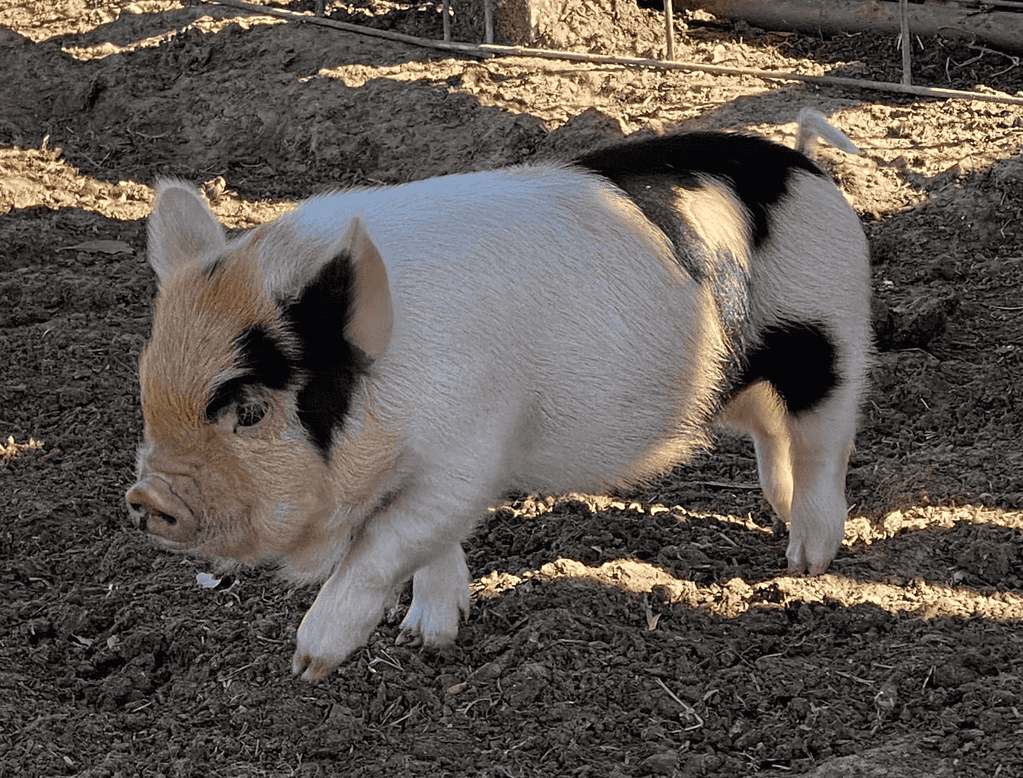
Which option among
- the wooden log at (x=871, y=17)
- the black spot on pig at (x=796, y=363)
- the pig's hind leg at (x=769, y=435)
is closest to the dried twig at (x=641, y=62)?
the wooden log at (x=871, y=17)

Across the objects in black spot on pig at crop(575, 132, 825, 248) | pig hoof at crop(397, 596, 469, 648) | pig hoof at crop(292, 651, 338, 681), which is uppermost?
black spot on pig at crop(575, 132, 825, 248)

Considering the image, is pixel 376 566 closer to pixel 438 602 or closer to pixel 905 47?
pixel 438 602

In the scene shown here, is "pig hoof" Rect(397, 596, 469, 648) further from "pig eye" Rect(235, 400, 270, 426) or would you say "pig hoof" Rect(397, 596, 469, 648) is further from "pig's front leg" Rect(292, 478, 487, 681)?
"pig eye" Rect(235, 400, 270, 426)

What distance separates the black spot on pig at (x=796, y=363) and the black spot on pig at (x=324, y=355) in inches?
49.4

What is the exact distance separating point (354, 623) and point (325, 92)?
524cm

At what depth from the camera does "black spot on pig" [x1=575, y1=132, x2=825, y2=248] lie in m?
3.53

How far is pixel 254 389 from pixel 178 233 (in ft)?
1.68

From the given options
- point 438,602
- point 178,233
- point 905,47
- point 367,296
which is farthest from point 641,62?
point 367,296

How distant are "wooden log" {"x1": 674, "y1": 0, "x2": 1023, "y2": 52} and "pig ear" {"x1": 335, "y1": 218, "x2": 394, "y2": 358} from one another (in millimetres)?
5791

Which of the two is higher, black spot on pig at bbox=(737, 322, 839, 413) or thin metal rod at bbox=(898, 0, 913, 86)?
thin metal rod at bbox=(898, 0, 913, 86)

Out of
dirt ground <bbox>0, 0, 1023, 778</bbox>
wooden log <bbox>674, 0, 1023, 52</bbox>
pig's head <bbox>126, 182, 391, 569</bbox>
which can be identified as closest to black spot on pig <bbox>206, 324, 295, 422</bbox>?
pig's head <bbox>126, 182, 391, 569</bbox>

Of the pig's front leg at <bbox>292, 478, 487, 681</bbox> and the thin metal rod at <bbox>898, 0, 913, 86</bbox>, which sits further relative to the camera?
the thin metal rod at <bbox>898, 0, 913, 86</bbox>

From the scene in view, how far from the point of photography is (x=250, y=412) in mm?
2896

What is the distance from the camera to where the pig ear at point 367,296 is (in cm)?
285
